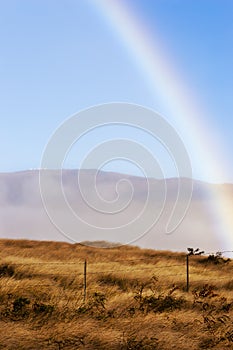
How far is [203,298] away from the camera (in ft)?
47.0

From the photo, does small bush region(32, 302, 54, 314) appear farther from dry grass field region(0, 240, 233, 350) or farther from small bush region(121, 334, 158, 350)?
small bush region(121, 334, 158, 350)

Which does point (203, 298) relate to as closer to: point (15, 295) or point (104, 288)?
point (104, 288)

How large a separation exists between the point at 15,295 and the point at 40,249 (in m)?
16.8

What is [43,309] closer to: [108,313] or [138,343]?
[108,313]

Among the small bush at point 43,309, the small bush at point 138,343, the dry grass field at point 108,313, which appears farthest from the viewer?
the small bush at point 43,309

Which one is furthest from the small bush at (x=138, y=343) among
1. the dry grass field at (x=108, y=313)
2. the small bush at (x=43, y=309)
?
→ the small bush at (x=43, y=309)

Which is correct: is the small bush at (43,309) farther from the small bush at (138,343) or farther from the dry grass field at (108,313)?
the small bush at (138,343)

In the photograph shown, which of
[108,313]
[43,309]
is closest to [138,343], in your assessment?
[108,313]

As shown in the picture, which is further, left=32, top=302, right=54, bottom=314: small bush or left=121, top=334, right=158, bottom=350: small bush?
left=32, top=302, right=54, bottom=314: small bush

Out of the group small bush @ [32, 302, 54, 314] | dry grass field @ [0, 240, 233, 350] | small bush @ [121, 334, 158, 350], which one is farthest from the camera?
small bush @ [32, 302, 54, 314]

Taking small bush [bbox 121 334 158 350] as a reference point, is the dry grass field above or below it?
above

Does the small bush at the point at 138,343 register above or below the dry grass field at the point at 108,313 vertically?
below

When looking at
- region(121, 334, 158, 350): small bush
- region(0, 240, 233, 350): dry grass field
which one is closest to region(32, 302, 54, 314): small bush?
region(0, 240, 233, 350): dry grass field

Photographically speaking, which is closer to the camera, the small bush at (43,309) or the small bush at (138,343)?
the small bush at (138,343)
